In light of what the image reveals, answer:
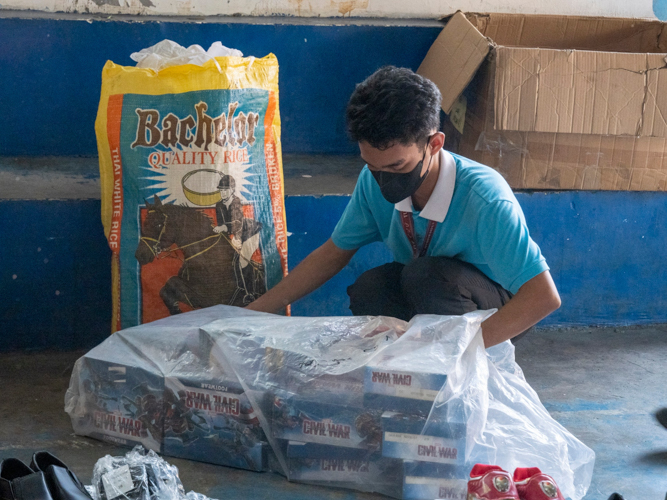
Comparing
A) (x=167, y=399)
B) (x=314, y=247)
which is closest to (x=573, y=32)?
(x=314, y=247)

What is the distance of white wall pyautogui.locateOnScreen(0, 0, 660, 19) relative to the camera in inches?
88.7

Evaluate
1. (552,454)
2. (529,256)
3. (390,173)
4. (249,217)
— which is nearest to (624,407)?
(552,454)

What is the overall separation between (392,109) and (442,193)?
9.3 inches

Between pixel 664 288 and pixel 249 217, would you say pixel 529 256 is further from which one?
pixel 664 288

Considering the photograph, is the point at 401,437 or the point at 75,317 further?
the point at 75,317

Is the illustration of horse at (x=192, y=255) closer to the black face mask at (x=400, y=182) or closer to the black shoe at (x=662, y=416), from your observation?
the black face mask at (x=400, y=182)

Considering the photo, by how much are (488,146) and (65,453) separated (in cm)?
141

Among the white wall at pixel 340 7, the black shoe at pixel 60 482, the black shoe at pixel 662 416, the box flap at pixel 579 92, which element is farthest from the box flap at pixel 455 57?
the black shoe at pixel 60 482


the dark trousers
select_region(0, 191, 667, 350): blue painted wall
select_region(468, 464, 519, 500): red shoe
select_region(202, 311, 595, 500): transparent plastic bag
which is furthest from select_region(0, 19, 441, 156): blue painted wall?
select_region(468, 464, 519, 500): red shoe

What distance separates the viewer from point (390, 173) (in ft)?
4.24

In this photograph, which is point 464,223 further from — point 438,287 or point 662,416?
point 662,416

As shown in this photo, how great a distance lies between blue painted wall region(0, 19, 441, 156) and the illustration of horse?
0.79 meters

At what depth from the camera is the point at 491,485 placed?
1050 millimetres

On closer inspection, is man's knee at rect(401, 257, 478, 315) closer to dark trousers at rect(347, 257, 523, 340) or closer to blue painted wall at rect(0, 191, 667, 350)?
dark trousers at rect(347, 257, 523, 340)
